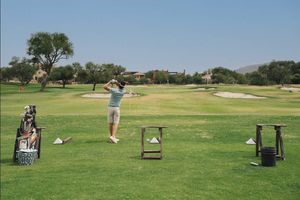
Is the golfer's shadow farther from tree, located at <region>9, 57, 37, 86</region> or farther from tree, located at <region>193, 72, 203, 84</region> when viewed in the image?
tree, located at <region>9, 57, 37, 86</region>

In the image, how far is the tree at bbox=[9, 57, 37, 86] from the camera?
A: 391ft

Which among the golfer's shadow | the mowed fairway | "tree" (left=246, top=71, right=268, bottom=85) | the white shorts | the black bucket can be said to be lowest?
the golfer's shadow

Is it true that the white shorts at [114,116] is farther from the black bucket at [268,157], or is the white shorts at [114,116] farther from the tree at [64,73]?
the tree at [64,73]

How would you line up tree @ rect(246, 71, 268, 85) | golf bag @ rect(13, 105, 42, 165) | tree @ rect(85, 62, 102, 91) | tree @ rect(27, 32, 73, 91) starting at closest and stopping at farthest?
tree @ rect(246, 71, 268, 85) → golf bag @ rect(13, 105, 42, 165) → tree @ rect(85, 62, 102, 91) → tree @ rect(27, 32, 73, 91)

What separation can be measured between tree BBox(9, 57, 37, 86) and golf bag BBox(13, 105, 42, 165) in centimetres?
10786

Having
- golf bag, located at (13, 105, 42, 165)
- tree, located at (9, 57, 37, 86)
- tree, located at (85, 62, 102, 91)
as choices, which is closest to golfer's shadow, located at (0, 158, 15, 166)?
golf bag, located at (13, 105, 42, 165)

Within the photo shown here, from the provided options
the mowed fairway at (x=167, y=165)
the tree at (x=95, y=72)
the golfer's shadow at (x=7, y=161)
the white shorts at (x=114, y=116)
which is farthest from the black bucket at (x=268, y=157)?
the tree at (x=95, y=72)

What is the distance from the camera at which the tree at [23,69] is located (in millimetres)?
119250

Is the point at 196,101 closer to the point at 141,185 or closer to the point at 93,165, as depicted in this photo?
the point at 93,165

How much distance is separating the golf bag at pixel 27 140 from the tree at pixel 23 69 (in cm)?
10786

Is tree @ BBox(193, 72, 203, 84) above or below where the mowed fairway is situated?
above

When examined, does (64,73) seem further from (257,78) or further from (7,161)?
(257,78)

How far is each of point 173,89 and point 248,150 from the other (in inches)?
1180

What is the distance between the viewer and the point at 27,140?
42.9 ft
